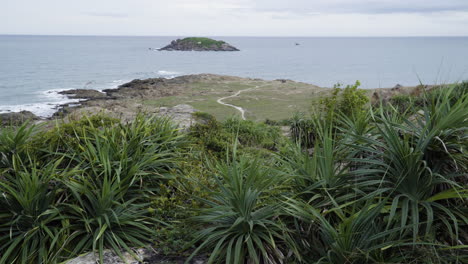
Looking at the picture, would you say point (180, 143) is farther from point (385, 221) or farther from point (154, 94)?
point (154, 94)

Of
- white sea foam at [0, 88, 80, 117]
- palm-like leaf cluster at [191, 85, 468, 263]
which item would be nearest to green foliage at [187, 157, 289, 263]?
palm-like leaf cluster at [191, 85, 468, 263]

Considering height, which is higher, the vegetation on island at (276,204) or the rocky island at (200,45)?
the vegetation on island at (276,204)

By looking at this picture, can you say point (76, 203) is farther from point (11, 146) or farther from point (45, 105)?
point (45, 105)

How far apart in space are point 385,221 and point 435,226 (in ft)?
1.63

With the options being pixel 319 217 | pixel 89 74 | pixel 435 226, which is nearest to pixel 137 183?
pixel 319 217

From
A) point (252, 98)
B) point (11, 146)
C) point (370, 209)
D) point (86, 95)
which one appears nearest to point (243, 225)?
point (370, 209)

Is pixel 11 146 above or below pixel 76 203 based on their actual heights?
above

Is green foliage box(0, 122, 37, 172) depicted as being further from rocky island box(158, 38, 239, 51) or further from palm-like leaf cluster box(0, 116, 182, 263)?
rocky island box(158, 38, 239, 51)

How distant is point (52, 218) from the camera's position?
16.5 ft

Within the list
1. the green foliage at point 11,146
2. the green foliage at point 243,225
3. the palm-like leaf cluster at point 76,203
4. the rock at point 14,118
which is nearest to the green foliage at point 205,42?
→ the rock at point 14,118

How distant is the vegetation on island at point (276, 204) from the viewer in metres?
4.14

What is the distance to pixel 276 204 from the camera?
468 cm

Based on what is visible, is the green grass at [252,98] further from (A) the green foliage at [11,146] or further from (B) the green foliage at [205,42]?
(B) the green foliage at [205,42]

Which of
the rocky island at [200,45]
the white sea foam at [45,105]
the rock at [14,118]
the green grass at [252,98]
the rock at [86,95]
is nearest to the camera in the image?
the rock at [14,118]
